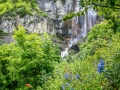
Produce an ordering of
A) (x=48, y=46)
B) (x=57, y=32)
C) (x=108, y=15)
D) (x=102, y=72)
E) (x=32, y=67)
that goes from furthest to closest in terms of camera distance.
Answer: (x=57, y=32) < (x=48, y=46) < (x=32, y=67) < (x=108, y=15) < (x=102, y=72)

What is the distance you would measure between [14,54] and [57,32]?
151 feet

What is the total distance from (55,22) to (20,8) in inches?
375

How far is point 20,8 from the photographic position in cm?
6550

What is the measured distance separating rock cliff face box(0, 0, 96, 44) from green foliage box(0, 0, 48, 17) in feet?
4.05

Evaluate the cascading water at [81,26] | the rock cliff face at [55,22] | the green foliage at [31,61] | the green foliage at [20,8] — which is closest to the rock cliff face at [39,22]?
the rock cliff face at [55,22]

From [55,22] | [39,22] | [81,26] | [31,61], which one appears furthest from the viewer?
[55,22]

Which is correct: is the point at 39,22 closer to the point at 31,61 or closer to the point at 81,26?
the point at 81,26

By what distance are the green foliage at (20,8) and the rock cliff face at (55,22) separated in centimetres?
124

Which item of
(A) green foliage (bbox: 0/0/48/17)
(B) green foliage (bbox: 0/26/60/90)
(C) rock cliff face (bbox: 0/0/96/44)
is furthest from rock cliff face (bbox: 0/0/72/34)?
(B) green foliage (bbox: 0/26/60/90)

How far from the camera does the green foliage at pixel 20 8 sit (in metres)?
63.6

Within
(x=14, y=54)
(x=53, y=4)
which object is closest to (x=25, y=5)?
(x=53, y=4)

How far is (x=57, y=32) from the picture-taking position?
6303 centimetres

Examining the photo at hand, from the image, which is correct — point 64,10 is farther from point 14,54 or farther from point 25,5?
point 14,54

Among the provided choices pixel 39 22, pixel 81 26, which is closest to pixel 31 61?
pixel 81 26
